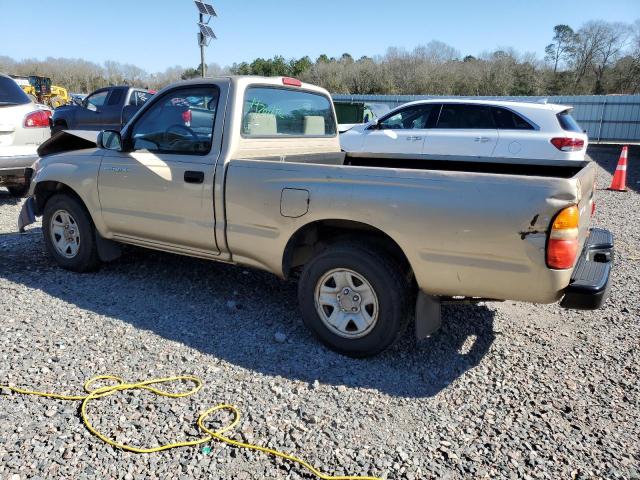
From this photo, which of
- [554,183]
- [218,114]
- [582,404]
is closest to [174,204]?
[218,114]

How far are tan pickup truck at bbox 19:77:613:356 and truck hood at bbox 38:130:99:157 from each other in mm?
77

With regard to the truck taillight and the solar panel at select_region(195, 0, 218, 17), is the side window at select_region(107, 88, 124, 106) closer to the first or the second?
the solar panel at select_region(195, 0, 218, 17)

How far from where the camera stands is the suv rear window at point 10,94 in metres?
6.99

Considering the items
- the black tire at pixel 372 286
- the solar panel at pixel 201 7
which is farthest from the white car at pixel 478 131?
the solar panel at pixel 201 7

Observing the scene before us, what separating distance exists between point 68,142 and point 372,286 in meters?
3.66

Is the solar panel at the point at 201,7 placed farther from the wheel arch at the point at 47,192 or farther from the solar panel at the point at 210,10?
the wheel arch at the point at 47,192

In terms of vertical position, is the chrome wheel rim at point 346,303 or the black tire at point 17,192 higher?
the chrome wheel rim at point 346,303

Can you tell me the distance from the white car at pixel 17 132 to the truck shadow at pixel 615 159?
11325 millimetres

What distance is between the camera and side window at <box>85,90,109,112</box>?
13.5 metres

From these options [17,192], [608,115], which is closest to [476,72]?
[608,115]

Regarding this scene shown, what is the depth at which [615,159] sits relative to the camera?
18.0 m

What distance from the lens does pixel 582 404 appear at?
2.96 m

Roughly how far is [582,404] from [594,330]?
3.95 feet

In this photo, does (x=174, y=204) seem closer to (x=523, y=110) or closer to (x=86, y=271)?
(x=86, y=271)
